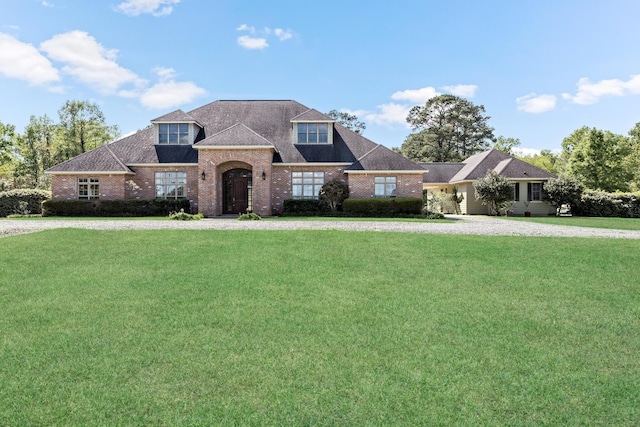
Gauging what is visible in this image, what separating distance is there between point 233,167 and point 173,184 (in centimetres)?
390

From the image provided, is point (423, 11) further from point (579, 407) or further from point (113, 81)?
point (113, 81)

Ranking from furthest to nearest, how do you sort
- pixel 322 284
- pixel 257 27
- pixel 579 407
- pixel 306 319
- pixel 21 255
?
pixel 257 27, pixel 21 255, pixel 322 284, pixel 306 319, pixel 579 407

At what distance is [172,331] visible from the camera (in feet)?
16.1

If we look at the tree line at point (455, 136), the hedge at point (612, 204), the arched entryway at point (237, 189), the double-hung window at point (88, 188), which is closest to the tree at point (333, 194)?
the arched entryway at point (237, 189)

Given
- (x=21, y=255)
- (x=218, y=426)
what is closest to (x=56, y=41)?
(x=21, y=255)

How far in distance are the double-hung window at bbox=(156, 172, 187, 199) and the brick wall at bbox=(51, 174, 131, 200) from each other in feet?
7.28

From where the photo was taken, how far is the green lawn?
333 cm

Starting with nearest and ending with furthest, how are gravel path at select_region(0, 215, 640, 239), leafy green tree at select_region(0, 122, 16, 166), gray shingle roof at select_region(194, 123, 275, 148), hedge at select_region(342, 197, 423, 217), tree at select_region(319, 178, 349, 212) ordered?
gravel path at select_region(0, 215, 640, 239) → gray shingle roof at select_region(194, 123, 275, 148) → hedge at select_region(342, 197, 423, 217) → tree at select_region(319, 178, 349, 212) → leafy green tree at select_region(0, 122, 16, 166)

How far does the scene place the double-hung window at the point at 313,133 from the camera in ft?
86.4

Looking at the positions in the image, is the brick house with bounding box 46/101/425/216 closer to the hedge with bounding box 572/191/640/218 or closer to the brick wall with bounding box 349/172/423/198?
the brick wall with bounding box 349/172/423/198

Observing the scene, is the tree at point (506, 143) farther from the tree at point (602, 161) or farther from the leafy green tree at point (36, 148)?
the leafy green tree at point (36, 148)

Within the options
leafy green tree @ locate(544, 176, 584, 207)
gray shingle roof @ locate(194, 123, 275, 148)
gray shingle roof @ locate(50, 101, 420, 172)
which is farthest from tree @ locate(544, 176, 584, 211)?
gray shingle roof @ locate(194, 123, 275, 148)

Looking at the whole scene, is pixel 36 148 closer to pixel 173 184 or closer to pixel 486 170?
pixel 173 184

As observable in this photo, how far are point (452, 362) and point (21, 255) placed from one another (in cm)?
925
